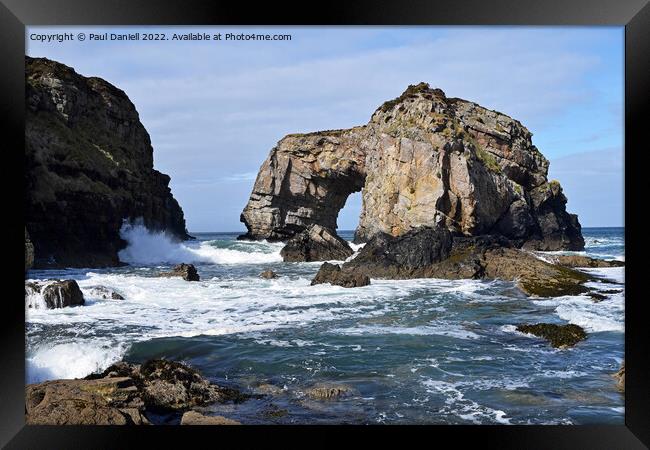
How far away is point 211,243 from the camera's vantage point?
46.8 meters

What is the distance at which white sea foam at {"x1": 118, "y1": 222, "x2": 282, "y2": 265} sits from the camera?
1332 inches

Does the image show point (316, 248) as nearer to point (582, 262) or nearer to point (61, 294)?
point (582, 262)

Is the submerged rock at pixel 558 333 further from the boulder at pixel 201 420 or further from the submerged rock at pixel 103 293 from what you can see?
the submerged rock at pixel 103 293

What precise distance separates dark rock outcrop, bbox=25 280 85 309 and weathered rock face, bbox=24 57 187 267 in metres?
11.4

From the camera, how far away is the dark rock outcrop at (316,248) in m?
35.9

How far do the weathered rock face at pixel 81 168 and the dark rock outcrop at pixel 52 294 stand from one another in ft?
37.5

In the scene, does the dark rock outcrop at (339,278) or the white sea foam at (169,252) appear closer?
the dark rock outcrop at (339,278)

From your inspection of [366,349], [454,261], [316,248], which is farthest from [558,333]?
[316,248]

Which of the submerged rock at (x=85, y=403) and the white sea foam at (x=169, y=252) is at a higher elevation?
the white sea foam at (x=169, y=252)

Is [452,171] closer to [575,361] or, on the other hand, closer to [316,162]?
[316,162]

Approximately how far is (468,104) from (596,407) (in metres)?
35.4

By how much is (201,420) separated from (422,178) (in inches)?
1063
